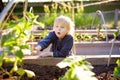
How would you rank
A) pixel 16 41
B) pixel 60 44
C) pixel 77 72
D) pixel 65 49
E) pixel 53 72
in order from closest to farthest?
pixel 77 72
pixel 16 41
pixel 53 72
pixel 65 49
pixel 60 44

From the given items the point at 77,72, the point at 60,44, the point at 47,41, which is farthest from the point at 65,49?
the point at 77,72

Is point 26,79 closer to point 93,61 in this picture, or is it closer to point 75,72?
point 93,61

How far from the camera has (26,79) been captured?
1.93 meters

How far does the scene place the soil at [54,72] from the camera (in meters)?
1.99

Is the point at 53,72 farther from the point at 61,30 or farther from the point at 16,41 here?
the point at 16,41

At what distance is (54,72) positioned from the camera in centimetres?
206

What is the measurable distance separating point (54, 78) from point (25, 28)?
749 mm

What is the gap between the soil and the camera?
6.52 feet

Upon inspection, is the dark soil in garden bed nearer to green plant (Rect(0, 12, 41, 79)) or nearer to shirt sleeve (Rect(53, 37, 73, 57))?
shirt sleeve (Rect(53, 37, 73, 57))

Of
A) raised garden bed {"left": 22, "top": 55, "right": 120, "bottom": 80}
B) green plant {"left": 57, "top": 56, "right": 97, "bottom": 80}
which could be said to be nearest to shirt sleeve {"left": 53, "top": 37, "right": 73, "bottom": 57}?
raised garden bed {"left": 22, "top": 55, "right": 120, "bottom": 80}

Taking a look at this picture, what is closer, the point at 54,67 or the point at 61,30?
the point at 54,67

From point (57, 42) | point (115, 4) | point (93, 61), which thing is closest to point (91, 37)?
point (57, 42)

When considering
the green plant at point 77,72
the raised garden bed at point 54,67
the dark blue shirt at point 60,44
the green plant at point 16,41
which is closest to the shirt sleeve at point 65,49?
the dark blue shirt at point 60,44

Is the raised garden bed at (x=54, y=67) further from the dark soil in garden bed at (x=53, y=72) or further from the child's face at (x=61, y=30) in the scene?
the child's face at (x=61, y=30)
